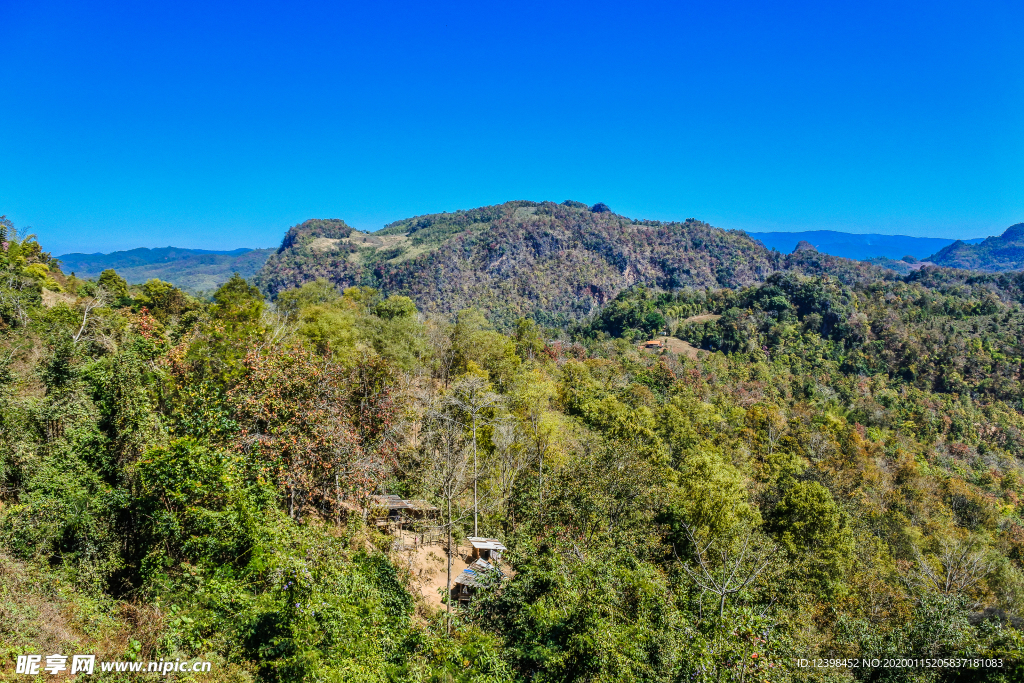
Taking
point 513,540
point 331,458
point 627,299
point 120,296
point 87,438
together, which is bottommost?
point 513,540

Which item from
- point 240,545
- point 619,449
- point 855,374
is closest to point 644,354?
point 855,374

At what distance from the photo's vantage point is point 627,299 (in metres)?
122

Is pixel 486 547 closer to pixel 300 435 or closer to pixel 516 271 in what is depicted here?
pixel 300 435

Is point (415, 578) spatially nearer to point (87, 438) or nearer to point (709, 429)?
point (87, 438)

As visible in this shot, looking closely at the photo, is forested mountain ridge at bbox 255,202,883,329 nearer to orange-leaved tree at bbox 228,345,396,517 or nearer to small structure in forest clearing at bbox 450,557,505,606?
small structure in forest clearing at bbox 450,557,505,606

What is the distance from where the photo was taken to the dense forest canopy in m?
8.73

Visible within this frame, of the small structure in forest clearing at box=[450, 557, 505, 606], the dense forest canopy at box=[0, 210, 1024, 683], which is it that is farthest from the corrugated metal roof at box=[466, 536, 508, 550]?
the dense forest canopy at box=[0, 210, 1024, 683]

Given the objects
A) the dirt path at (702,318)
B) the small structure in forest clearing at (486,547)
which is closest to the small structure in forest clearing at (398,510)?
the small structure in forest clearing at (486,547)

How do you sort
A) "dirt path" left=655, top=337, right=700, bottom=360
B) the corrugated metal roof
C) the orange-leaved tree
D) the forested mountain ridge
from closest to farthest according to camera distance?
the orange-leaved tree < the corrugated metal roof < "dirt path" left=655, top=337, right=700, bottom=360 < the forested mountain ridge

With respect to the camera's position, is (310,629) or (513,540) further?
(513,540)

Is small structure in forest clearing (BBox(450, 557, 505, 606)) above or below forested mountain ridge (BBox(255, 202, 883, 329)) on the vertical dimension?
below

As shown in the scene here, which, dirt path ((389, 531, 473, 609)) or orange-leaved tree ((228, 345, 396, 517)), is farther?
dirt path ((389, 531, 473, 609))

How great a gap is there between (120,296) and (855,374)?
101214mm

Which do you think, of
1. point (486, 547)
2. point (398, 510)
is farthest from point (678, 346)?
point (486, 547)
